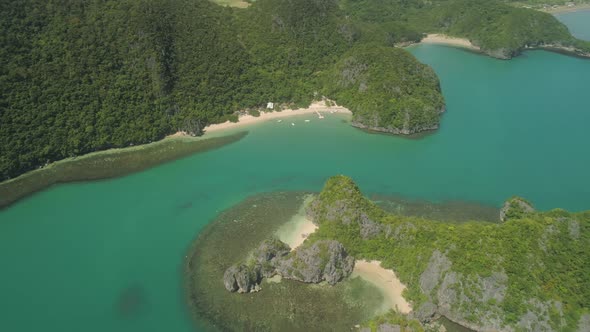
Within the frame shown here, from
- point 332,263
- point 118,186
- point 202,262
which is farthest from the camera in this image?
point 118,186

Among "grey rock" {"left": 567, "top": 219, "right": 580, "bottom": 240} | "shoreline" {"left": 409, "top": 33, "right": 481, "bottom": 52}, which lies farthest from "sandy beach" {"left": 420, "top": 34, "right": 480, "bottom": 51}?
"grey rock" {"left": 567, "top": 219, "right": 580, "bottom": 240}

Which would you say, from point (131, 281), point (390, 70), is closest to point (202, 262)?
point (131, 281)

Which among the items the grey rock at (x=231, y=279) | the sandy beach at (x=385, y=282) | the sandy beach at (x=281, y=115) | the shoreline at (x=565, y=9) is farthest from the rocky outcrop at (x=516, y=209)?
the shoreline at (x=565, y=9)

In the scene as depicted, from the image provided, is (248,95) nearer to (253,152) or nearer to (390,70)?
(253,152)

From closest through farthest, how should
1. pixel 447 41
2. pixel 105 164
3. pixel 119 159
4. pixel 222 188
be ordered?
1. pixel 222 188
2. pixel 105 164
3. pixel 119 159
4. pixel 447 41

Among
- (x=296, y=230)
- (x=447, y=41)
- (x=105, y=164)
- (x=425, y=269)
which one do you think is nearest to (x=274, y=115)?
(x=105, y=164)

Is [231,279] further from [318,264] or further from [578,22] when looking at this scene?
[578,22]
